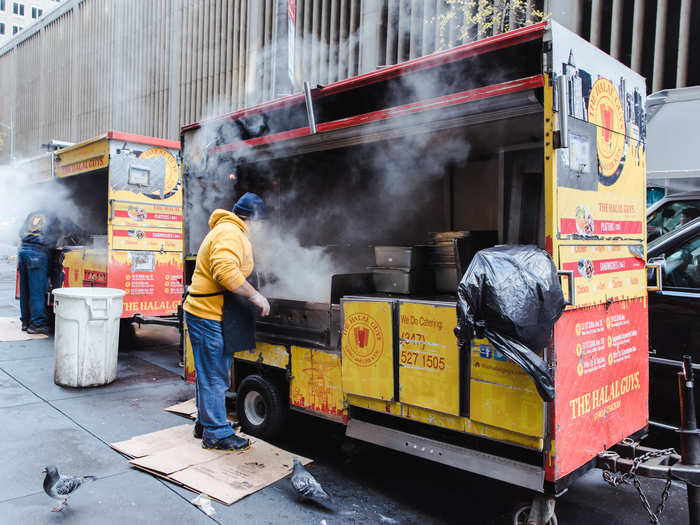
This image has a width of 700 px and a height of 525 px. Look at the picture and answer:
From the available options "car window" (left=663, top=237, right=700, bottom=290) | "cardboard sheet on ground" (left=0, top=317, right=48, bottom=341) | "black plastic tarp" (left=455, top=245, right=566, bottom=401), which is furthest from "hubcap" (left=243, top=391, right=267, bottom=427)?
"cardboard sheet on ground" (left=0, top=317, right=48, bottom=341)

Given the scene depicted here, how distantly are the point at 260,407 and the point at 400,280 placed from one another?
5.47 feet

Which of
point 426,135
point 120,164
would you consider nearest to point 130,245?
point 120,164

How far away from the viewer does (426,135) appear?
4195mm

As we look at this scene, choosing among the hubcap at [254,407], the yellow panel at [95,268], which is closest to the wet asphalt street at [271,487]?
the hubcap at [254,407]

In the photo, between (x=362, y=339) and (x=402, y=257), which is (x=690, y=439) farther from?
(x=402, y=257)

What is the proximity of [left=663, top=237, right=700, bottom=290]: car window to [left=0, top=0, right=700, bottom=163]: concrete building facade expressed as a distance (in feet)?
12.4

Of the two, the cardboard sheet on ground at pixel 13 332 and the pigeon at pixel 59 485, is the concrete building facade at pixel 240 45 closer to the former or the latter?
the pigeon at pixel 59 485

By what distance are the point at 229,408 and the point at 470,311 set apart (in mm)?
3300

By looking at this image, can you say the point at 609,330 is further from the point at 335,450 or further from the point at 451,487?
the point at 335,450

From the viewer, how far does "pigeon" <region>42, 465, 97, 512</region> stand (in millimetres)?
2865

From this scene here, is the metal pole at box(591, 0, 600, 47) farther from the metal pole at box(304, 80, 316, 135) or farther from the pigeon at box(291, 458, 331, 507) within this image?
the pigeon at box(291, 458, 331, 507)

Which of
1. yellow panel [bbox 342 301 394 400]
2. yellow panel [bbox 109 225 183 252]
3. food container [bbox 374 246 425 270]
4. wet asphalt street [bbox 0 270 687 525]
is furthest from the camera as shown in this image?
yellow panel [bbox 109 225 183 252]

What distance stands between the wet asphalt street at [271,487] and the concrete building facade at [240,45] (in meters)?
3.40

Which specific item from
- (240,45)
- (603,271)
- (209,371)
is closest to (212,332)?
(209,371)
